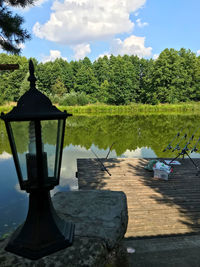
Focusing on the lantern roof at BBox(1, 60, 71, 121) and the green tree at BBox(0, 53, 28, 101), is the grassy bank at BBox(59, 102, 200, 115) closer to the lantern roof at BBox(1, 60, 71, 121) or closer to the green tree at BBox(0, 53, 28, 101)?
Result: the green tree at BBox(0, 53, 28, 101)

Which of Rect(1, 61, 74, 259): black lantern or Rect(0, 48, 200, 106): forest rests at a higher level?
Rect(0, 48, 200, 106): forest

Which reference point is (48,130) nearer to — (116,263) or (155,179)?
(116,263)

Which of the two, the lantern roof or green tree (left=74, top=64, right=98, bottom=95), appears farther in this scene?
green tree (left=74, top=64, right=98, bottom=95)

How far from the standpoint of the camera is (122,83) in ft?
138

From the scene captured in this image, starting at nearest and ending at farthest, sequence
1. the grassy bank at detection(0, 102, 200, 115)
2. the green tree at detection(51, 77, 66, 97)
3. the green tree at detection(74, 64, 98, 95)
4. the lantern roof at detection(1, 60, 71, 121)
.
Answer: the lantern roof at detection(1, 60, 71, 121) → the grassy bank at detection(0, 102, 200, 115) → the green tree at detection(51, 77, 66, 97) → the green tree at detection(74, 64, 98, 95)

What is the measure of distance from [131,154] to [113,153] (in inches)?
42.8

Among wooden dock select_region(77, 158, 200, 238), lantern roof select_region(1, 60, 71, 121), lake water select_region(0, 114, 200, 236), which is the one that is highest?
lantern roof select_region(1, 60, 71, 121)

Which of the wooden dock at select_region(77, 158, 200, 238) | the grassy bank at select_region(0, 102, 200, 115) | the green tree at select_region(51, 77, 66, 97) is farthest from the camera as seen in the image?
the green tree at select_region(51, 77, 66, 97)

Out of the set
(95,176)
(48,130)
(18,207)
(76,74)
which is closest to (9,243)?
(48,130)

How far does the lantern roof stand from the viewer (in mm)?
1819

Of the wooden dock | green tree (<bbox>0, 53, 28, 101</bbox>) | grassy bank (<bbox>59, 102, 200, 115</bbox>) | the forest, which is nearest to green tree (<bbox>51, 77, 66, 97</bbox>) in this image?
the forest


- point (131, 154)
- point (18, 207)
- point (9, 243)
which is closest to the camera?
point (9, 243)

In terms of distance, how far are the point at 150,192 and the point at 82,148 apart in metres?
8.81

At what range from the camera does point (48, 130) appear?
1994 mm
